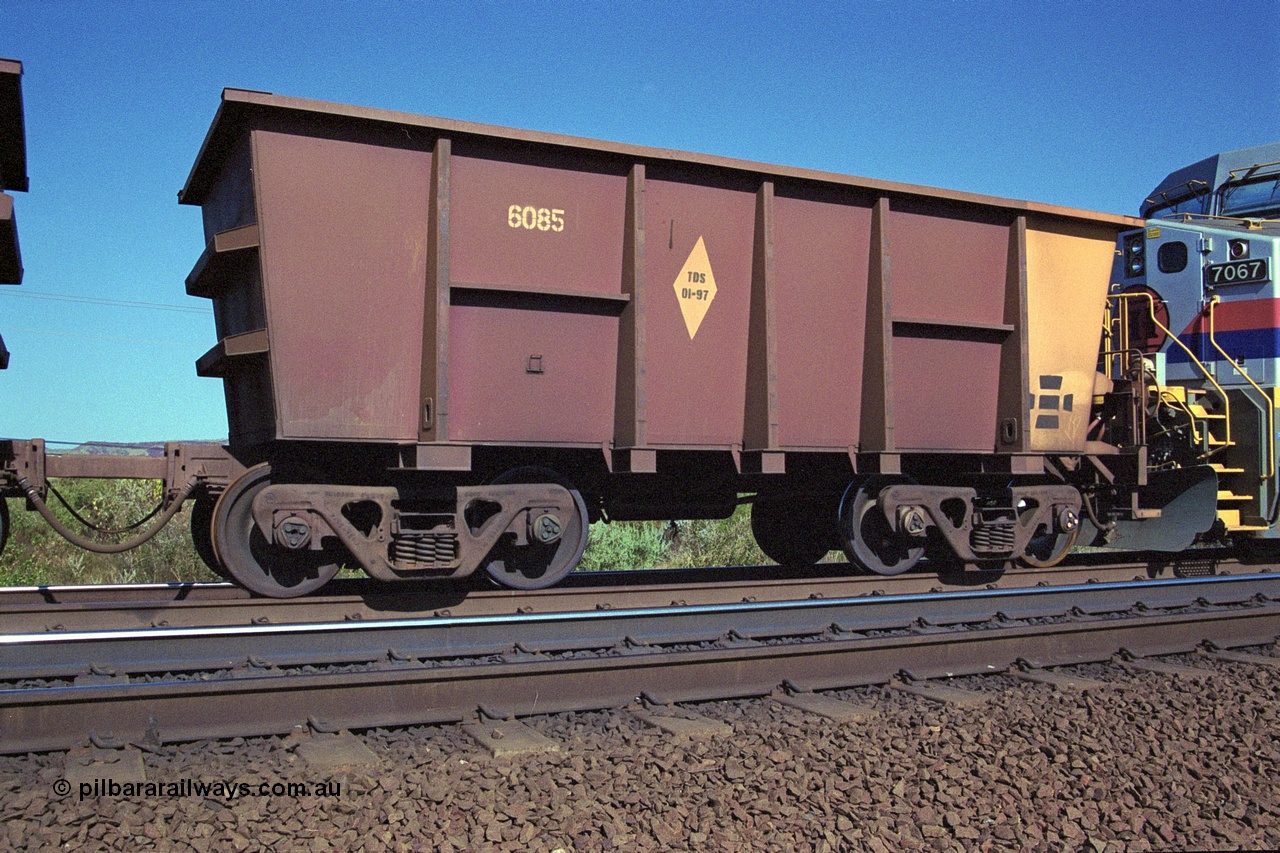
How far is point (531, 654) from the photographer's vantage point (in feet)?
18.3

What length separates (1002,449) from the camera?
8297 mm

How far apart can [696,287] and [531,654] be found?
9.62 feet

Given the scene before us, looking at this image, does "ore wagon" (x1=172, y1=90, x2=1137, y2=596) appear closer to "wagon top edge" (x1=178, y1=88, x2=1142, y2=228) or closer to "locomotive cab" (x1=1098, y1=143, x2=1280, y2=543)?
"wagon top edge" (x1=178, y1=88, x2=1142, y2=228)

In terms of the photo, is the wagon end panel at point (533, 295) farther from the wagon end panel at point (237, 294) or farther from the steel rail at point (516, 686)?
the steel rail at point (516, 686)

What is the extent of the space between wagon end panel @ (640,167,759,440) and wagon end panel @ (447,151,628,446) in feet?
0.91

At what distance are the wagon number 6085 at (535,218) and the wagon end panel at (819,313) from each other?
5.50 feet

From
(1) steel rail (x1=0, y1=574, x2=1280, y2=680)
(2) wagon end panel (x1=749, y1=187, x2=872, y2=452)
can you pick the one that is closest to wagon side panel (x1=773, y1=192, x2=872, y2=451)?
(2) wagon end panel (x1=749, y1=187, x2=872, y2=452)

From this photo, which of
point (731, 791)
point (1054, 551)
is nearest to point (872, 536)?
point (1054, 551)

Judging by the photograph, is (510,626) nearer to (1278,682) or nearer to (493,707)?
(493,707)

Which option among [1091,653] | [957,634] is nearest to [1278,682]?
[1091,653]

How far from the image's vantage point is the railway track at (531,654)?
4.18 m

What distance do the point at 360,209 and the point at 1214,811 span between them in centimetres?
541

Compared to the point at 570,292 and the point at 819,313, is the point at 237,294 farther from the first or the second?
the point at 819,313

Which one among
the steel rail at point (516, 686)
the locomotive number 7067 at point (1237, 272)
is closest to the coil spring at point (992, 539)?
the steel rail at point (516, 686)
